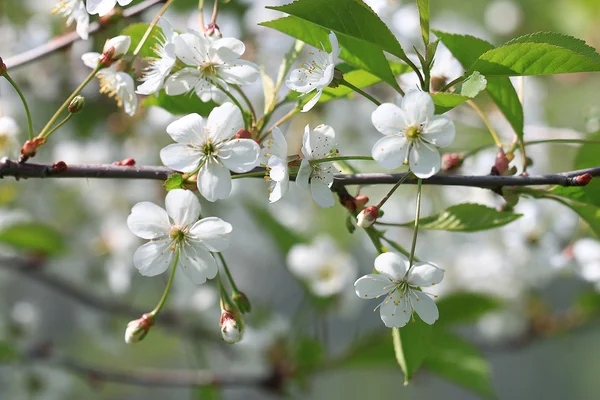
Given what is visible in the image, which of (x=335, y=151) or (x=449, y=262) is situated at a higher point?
(x=449, y=262)

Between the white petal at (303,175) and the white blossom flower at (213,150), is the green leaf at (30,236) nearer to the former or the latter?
the white blossom flower at (213,150)

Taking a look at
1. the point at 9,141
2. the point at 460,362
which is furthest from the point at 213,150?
the point at 460,362

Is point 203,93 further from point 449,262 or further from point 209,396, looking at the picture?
point 449,262

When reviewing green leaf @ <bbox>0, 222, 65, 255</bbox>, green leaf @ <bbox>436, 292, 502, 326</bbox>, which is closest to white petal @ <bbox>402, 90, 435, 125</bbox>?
green leaf @ <bbox>436, 292, 502, 326</bbox>

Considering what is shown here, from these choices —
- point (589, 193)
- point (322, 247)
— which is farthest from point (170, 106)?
point (322, 247)

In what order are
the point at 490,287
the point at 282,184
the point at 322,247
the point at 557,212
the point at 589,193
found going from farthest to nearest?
the point at 490,287
the point at 322,247
the point at 557,212
the point at 589,193
the point at 282,184

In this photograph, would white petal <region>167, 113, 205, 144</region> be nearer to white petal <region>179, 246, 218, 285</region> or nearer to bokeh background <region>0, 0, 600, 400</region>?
white petal <region>179, 246, 218, 285</region>

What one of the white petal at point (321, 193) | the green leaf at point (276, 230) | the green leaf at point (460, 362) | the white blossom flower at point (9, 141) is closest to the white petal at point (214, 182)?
the white petal at point (321, 193)
